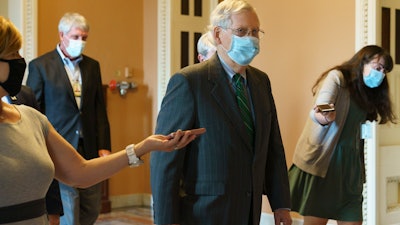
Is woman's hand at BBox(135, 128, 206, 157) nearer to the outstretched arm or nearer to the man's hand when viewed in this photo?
the outstretched arm

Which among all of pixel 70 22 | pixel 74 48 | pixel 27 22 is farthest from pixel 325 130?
pixel 27 22

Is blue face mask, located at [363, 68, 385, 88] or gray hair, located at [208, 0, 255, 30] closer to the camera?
gray hair, located at [208, 0, 255, 30]

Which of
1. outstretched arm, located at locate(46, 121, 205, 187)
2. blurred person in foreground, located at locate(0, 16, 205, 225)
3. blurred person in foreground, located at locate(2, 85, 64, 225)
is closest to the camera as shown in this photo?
blurred person in foreground, located at locate(0, 16, 205, 225)

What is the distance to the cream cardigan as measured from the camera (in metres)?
2.90

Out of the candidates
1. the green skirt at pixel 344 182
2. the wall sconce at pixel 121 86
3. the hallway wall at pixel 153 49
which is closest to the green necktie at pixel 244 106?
the green skirt at pixel 344 182

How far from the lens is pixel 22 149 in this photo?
148 centimetres

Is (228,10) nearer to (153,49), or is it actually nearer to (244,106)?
(244,106)

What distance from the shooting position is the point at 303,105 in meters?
4.39

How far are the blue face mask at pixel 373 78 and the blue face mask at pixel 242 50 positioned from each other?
1120 mm

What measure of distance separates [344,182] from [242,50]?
1291mm

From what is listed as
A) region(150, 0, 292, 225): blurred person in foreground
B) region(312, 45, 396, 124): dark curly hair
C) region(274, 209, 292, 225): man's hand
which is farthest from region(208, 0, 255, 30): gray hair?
region(312, 45, 396, 124): dark curly hair

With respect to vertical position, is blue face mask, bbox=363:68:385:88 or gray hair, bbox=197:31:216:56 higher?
gray hair, bbox=197:31:216:56

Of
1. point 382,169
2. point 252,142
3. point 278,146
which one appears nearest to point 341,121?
point 278,146

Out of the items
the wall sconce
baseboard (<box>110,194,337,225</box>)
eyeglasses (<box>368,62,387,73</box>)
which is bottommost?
baseboard (<box>110,194,337,225</box>)
